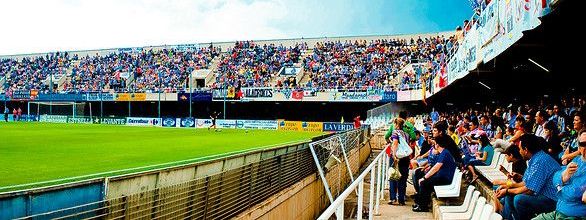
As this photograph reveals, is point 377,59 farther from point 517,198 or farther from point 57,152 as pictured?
point 517,198

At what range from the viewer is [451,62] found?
58.4 feet

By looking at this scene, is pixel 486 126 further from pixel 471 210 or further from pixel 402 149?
pixel 471 210

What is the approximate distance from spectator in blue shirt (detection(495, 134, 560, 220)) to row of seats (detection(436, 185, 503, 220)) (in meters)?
0.38

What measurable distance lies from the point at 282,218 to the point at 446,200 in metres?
2.58

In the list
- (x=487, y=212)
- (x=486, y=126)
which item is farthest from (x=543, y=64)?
(x=487, y=212)

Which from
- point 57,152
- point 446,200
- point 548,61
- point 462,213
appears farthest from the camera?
point 57,152

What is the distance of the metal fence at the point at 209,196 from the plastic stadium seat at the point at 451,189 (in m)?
2.55

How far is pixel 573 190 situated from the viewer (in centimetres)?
496

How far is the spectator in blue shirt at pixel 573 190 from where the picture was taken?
4938 millimetres

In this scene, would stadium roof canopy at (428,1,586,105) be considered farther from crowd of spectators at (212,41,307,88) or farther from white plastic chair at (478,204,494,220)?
crowd of spectators at (212,41,307,88)

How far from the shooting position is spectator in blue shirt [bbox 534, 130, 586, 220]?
4.94 meters

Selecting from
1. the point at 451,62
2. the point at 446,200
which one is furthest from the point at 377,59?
the point at 446,200

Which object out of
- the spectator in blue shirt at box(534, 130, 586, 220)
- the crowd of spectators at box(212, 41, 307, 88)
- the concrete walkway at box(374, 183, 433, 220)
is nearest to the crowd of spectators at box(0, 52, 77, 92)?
the crowd of spectators at box(212, 41, 307, 88)

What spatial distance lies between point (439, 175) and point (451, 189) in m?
0.92
